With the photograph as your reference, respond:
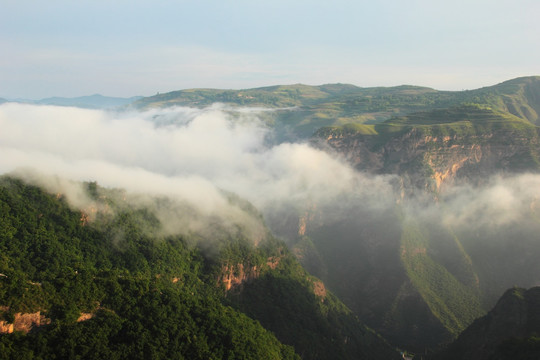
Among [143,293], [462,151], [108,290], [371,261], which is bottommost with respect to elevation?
[371,261]

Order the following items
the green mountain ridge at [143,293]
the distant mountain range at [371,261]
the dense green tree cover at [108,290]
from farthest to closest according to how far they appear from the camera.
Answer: the distant mountain range at [371,261] → the green mountain ridge at [143,293] → the dense green tree cover at [108,290]

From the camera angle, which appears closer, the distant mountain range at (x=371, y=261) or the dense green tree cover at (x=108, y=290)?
the dense green tree cover at (x=108, y=290)

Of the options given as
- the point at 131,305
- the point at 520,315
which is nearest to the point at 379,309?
the point at 520,315

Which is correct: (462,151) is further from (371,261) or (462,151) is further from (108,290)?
(108,290)

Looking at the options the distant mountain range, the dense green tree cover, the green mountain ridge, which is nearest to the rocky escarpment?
the distant mountain range

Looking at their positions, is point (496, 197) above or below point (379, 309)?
above

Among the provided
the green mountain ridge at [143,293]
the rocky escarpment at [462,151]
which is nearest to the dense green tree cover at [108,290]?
the green mountain ridge at [143,293]

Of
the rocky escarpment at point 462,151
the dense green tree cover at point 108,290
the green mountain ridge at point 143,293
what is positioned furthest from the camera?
the rocky escarpment at point 462,151

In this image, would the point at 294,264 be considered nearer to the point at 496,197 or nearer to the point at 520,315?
the point at 520,315

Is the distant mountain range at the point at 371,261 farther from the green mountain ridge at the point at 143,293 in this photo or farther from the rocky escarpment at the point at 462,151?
the rocky escarpment at the point at 462,151

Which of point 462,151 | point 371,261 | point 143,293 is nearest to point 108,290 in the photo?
point 143,293

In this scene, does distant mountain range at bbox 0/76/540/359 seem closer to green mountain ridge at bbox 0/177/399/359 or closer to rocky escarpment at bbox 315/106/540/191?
green mountain ridge at bbox 0/177/399/359
